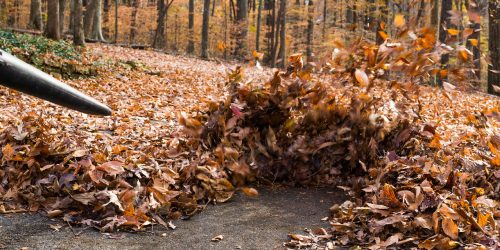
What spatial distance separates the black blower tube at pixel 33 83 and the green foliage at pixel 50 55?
359 inches

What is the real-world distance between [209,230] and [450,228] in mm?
1361

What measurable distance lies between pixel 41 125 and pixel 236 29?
22309mm

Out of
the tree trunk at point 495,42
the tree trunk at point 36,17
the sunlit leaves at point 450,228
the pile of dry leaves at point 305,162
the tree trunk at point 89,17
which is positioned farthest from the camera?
the tree trunk at point 89,17

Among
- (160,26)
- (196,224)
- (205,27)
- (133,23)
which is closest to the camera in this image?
(196,224)

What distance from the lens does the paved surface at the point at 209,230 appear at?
8.36 ft

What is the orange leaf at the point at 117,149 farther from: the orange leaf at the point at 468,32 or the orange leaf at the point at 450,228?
the orange leaf at the point at 468,32

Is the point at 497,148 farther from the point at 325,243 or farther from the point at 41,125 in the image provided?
the point at 41,125

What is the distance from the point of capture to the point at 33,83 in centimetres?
154

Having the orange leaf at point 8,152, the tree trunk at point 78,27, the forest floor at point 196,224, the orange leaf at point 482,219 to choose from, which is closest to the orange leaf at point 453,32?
the orange leaf at point 482,219

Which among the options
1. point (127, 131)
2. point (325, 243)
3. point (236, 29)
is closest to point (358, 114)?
point (325, 243)

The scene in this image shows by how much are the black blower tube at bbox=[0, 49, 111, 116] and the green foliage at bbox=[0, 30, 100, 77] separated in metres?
9.12

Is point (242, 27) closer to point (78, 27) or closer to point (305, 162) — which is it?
point (78, 27)

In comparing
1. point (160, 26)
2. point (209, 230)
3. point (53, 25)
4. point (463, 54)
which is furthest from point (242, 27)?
point (209, 230)

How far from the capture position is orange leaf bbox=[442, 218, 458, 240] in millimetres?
2396
